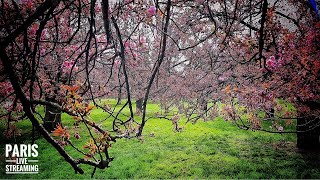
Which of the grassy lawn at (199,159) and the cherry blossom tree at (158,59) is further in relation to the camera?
the grassy lawn at (199,159)

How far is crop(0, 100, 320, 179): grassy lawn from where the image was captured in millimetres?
6238

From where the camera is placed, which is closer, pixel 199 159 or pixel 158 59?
pixel 158 59

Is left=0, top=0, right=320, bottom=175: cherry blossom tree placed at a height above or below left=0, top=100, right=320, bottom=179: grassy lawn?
above

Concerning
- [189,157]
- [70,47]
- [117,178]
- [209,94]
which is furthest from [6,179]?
[209,94]

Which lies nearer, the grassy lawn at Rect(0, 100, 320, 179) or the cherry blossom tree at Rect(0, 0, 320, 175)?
the cherry blossom tree at Rect(0, 0, 320, 175)

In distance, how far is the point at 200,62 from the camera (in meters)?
10.4

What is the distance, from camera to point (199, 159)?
7383mm

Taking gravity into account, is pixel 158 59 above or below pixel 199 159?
above

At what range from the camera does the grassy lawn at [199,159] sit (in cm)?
624

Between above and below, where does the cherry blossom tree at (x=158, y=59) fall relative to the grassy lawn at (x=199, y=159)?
above

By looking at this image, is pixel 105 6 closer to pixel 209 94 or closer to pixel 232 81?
pixel 232 81

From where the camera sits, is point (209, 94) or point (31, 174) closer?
point (31, 174)

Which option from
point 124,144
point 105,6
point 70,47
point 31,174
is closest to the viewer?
point 105,6

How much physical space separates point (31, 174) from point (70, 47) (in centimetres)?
342
